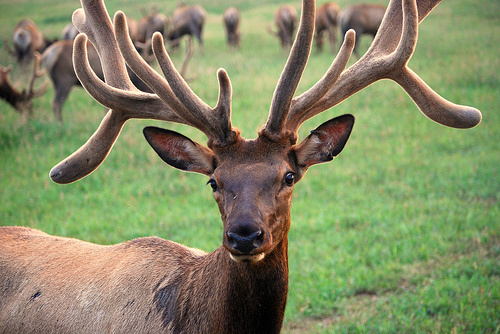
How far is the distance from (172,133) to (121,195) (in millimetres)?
4420

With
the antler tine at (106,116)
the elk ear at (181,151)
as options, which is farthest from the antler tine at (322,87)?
the antler tine at (106,116)

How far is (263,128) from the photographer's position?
2799mm

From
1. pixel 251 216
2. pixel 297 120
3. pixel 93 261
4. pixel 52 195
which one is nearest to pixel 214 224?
pixel 52 195

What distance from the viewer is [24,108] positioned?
33.0 feet

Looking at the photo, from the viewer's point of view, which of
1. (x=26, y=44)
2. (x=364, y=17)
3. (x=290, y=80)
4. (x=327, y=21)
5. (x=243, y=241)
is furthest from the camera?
(x=327, y=21)

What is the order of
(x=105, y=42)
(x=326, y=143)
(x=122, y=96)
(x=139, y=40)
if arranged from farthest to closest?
→ (x=139, y=40) → (x=105, y=42) → (x=122, y=96) → (x=326, y=143)

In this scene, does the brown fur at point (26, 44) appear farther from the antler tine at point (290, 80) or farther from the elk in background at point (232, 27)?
the antler tine at point (290, 80)

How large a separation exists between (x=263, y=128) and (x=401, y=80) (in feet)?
3.52

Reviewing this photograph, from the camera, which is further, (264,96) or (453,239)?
(264,96)

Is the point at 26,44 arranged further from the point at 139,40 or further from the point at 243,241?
the point at 243,241

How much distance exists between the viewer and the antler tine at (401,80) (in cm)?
302

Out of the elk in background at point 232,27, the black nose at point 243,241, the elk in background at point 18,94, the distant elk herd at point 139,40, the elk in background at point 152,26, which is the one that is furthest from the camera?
the elk in background at point 232,27

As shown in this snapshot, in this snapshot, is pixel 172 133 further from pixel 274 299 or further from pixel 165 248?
pixel 274 299

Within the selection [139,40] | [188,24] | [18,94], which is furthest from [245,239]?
[188,24]
